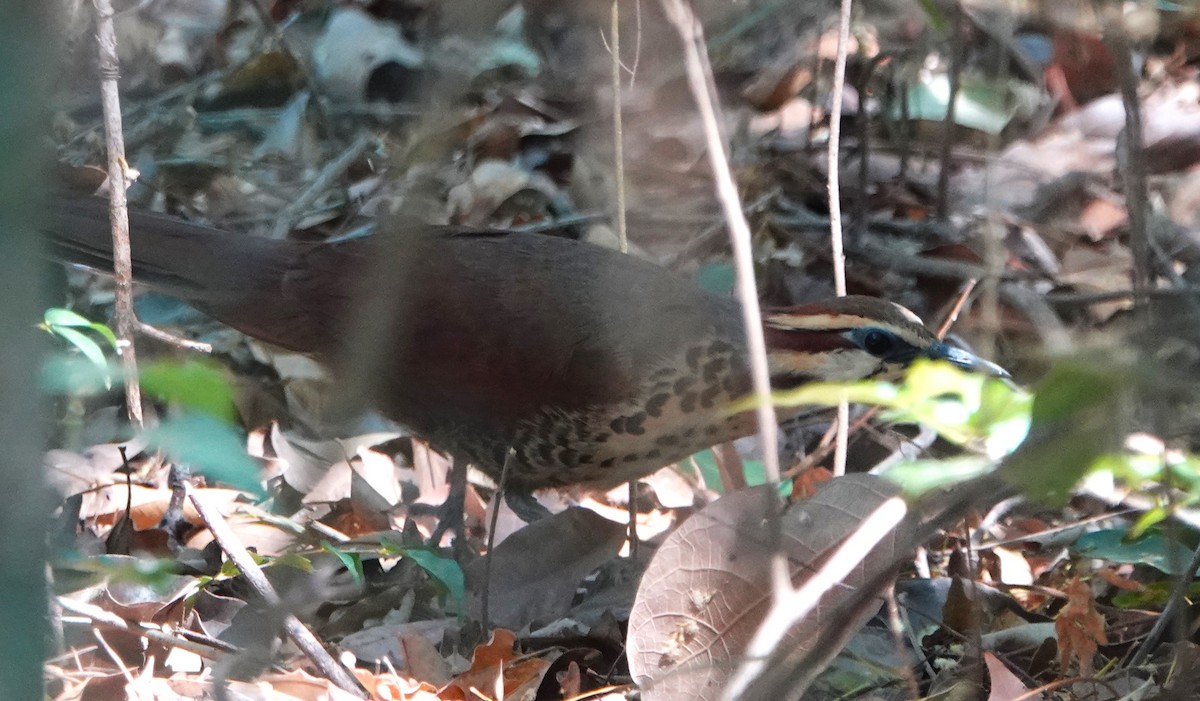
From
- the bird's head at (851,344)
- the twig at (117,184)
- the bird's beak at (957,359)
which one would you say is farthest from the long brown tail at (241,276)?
the bird's beak at (957,359)

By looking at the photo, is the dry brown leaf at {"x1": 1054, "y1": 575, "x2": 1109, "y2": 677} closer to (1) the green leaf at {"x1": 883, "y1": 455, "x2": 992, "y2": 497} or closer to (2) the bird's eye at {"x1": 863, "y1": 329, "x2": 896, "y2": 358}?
(2) the bird's eye at {"x1": 863, "y1": 329, "x2": 896, "y2": 358}

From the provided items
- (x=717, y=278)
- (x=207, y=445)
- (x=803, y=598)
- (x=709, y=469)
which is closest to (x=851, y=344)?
(x=709, y=469)

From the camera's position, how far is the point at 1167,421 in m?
1.45

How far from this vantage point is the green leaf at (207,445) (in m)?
1.24

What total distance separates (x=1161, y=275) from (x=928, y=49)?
1.58m

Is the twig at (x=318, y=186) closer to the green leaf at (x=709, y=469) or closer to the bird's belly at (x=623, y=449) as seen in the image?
the bird's belly at (x=623, y=449)

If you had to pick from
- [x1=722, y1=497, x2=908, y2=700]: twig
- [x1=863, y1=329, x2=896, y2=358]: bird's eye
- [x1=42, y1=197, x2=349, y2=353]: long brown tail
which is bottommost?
[x1=863, y1=329, x2=896, y2=358]: bird's eye

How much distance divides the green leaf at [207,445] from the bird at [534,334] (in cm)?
187

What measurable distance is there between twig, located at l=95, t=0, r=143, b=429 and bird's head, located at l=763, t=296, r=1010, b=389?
65.3 inches

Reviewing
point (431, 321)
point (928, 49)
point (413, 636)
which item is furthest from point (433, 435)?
point (928, 49)

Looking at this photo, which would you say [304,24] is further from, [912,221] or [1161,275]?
[1161,275]

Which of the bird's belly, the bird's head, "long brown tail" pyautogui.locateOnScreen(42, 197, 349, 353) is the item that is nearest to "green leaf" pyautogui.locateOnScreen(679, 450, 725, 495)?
the bird's belly

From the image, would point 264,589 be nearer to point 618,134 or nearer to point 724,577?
point 724,577

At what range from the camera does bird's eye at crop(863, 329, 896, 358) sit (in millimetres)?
3266
